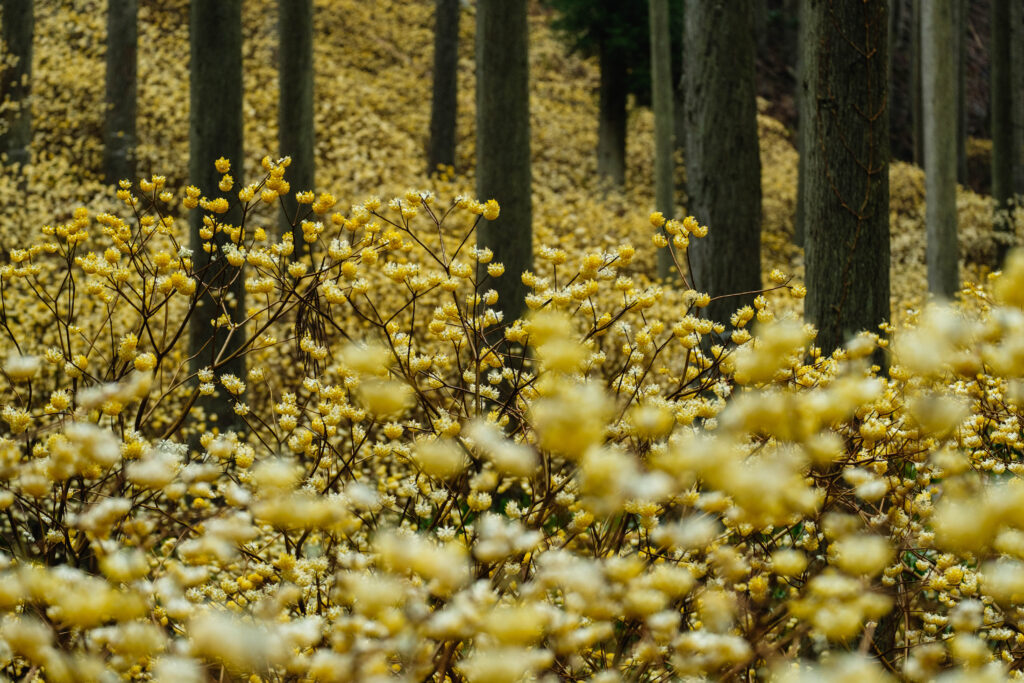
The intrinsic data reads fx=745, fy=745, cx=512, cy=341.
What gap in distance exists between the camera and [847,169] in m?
3.21

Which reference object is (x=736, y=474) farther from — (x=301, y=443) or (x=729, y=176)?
(x=729, y=176)

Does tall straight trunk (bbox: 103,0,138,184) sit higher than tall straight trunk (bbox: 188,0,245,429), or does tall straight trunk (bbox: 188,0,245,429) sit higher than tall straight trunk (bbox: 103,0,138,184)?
tall straight trunk (bbox: 103,0,138,184)

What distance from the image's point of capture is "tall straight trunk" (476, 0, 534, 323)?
14.0 ft

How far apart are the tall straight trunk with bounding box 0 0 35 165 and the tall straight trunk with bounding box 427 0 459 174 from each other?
16.3 feet

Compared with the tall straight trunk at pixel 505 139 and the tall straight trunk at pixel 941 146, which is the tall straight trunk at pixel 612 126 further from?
the tall straight trunk at pixel 505 139

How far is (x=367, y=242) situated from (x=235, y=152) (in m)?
3.06

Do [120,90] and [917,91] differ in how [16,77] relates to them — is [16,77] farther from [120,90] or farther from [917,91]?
[917,91]

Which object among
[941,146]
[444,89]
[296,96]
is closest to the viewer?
[296,96]

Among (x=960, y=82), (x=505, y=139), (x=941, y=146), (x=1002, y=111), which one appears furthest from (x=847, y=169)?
(x=960, y=82)

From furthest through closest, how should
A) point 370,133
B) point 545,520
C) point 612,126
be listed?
1. point 612,126
2. point 370,133
3. point 545,520

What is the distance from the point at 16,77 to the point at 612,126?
8915mm

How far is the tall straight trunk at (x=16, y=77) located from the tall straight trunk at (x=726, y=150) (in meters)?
6.87

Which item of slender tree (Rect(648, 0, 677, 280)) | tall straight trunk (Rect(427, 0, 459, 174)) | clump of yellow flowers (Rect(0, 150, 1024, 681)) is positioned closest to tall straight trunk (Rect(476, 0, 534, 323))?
clump of yellow flowers (Rect(0, 150, 1024, 681))

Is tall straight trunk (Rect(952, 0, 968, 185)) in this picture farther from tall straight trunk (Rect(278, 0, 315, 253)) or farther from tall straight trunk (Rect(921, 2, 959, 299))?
tall straight trunk (Rect(278, 0, 315, 253))
